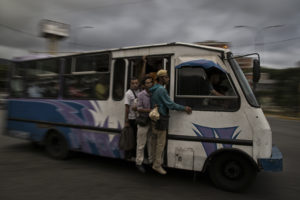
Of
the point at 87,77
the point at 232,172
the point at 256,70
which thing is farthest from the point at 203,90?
the point at 87,77

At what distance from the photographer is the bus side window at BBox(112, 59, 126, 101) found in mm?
4684

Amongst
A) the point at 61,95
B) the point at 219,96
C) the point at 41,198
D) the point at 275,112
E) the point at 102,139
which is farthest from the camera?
the point at 275,112

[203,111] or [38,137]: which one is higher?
[203,111]

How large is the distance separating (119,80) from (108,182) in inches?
75.6

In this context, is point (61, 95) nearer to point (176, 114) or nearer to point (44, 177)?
point (44, 177)

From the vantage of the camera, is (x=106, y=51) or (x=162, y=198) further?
(x=106, y=51)

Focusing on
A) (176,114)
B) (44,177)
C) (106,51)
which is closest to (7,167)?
(44,177)

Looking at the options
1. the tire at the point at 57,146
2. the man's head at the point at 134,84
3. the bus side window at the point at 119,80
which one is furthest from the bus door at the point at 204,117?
the tire at the point at 57,146

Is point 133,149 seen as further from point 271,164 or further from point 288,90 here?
point 288,90

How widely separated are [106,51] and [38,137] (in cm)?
283

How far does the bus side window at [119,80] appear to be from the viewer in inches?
184

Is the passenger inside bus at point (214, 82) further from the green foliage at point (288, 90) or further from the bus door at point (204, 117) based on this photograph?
the green foliage at point (288, 90)

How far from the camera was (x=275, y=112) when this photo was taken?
21.6 metres

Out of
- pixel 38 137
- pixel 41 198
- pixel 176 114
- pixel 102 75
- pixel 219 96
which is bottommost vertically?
pixel 41 198
